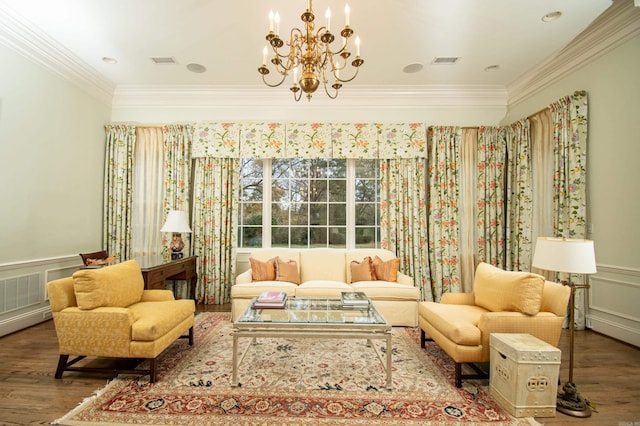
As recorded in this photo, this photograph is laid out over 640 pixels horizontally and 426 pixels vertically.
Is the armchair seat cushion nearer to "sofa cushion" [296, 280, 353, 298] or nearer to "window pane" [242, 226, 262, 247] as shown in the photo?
"sofa cushion" [296, 280, 353, 298]

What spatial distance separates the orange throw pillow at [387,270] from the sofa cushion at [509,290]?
45.2 inches

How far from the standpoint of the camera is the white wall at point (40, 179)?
3.28m

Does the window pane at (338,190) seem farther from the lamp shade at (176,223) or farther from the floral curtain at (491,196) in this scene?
A: the lamp shade at (176,223)

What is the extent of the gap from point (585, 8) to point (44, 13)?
201 inches

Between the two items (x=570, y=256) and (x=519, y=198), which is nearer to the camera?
(x=570, y=256)

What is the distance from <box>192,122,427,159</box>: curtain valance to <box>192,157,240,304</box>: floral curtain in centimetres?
22

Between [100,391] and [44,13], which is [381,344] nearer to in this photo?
[100,391]

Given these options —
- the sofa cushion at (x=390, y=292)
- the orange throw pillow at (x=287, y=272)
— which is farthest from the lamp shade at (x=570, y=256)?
the orange throw pillow at (x=287, y=272)

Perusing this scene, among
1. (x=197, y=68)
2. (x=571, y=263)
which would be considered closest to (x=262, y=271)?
(x=197, y=68)

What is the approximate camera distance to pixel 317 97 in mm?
4801

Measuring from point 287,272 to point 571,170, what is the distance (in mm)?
3542

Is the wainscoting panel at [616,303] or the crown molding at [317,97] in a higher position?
the crown molding at [317,97]

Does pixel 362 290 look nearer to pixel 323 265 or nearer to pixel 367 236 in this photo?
pixel 323 265

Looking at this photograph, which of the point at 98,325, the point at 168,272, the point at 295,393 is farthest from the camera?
the point at 168,272
